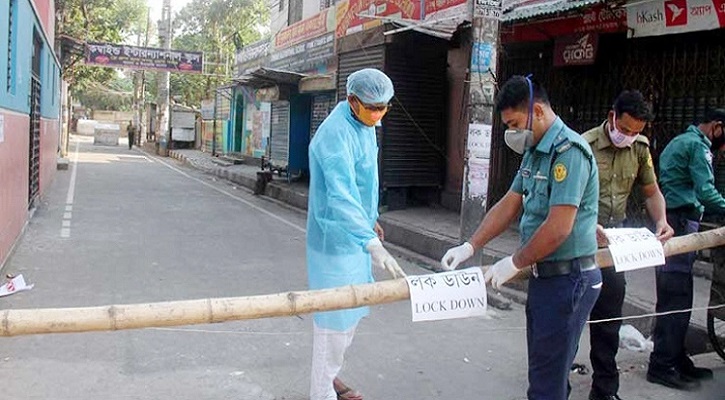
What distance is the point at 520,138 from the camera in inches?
118

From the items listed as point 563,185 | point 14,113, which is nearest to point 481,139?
point 563,185

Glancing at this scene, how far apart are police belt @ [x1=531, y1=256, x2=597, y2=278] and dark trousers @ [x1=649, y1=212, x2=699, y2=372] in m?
1.67

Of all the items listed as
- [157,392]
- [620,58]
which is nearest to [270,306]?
[157,392]

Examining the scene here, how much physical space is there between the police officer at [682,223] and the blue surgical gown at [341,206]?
2.06 m

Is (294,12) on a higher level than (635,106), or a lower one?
higher

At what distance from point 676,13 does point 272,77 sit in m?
10.1

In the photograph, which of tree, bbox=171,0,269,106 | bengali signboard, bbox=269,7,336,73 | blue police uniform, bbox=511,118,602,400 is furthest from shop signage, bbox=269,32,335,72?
tree, bbox=171,0,269,106

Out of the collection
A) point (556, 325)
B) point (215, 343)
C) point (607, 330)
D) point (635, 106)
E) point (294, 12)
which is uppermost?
point (294, 12)

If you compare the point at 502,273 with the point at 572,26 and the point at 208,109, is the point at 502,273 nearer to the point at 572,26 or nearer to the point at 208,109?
the point at 572,26

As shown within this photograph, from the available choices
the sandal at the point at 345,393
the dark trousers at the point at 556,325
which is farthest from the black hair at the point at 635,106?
the sandal at the point at 345,393

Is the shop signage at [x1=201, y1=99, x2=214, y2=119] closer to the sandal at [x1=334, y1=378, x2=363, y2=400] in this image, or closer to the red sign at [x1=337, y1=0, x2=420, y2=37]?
the red sign at [x1=337, y1=0, x2=420, y2=37]

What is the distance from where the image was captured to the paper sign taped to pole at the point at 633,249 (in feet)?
11.6

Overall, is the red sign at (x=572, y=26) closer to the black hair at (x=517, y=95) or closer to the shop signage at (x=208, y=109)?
the black hair at (x=517, y=95)

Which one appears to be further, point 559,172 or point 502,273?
point 502,273
